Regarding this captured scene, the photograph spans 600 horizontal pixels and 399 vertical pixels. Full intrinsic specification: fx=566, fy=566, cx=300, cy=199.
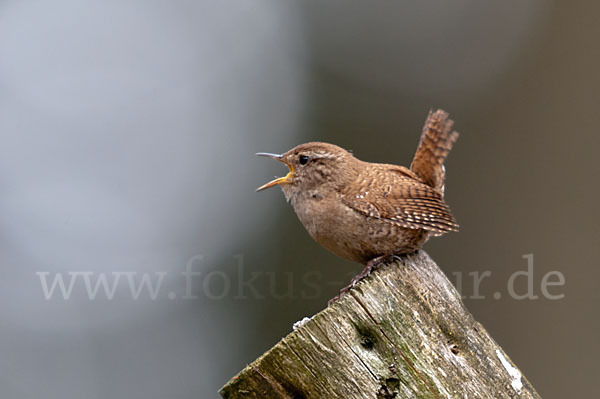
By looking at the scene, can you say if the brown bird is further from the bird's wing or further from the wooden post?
the wooden post

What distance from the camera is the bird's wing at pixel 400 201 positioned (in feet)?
9.56

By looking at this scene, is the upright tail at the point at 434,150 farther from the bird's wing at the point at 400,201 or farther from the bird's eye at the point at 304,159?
the bird's eye at the point at 304,159

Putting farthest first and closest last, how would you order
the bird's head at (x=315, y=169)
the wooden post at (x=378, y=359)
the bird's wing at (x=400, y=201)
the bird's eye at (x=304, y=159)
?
the bird's eye at (x=304, y=159) → the bird's head at (x=315, y=169) → the bird's wing at (x=400, y=201) → the wooden post at (x=378, y=359)

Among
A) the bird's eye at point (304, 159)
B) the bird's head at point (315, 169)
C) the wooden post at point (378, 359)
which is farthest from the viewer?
the bird's eye at point (304, 159)

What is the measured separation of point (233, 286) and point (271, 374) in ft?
17.0

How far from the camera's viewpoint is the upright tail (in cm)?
343

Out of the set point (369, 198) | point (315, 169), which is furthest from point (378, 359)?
point (315, 169)

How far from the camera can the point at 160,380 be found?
24.8 ft

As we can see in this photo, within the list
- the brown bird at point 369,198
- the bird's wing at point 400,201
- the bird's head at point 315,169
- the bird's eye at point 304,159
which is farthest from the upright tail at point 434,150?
the bird's eye at point 304,159

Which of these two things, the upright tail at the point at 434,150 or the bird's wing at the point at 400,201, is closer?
the bird's wing at the point at 400,201

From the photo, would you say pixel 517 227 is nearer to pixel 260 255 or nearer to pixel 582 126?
pixel 582 126

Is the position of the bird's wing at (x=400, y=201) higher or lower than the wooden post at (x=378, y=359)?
higher

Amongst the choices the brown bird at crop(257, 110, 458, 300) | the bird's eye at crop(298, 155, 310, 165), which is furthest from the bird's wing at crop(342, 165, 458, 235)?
the bird's eye at crop(298, 155, 310, 165)

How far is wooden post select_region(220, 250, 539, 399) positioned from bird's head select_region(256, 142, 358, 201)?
61.6 inches
